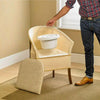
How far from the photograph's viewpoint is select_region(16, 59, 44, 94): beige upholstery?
11.0 ft

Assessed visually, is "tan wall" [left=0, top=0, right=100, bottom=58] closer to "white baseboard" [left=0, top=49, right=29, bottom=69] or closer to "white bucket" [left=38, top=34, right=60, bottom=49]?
"white baseboard" [left=0, top=49, right=29, bottom=69]

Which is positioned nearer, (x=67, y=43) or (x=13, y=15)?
(x=67, y=43)

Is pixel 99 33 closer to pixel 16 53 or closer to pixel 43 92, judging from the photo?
pixel 43 92

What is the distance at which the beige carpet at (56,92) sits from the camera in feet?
10.7

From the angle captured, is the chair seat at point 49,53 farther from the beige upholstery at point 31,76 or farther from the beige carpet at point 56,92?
the beige carpet at point 56,92

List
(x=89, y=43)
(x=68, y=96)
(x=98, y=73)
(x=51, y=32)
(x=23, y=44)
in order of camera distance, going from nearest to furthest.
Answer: (x=68, y=96), (x=89, y=43), (x=51, y=32), (x=98, y=73), (x=23, y=44)

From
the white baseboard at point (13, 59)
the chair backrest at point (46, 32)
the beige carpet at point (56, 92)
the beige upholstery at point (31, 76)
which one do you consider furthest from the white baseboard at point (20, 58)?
the beige upholstery at point (31, 76)

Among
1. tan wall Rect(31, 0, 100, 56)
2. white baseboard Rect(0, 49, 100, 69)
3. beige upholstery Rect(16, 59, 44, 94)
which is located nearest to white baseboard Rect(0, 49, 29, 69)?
white baseboard Rect(0, 49, 100, 69)

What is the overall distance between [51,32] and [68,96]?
0.98 metres

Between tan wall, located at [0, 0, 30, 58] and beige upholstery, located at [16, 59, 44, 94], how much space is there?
97 centimetres

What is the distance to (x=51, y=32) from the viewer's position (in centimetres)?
387

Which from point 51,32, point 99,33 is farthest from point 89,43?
point 51,32

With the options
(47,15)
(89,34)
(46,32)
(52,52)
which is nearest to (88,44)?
(89,34)

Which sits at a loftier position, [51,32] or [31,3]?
[31,3]
